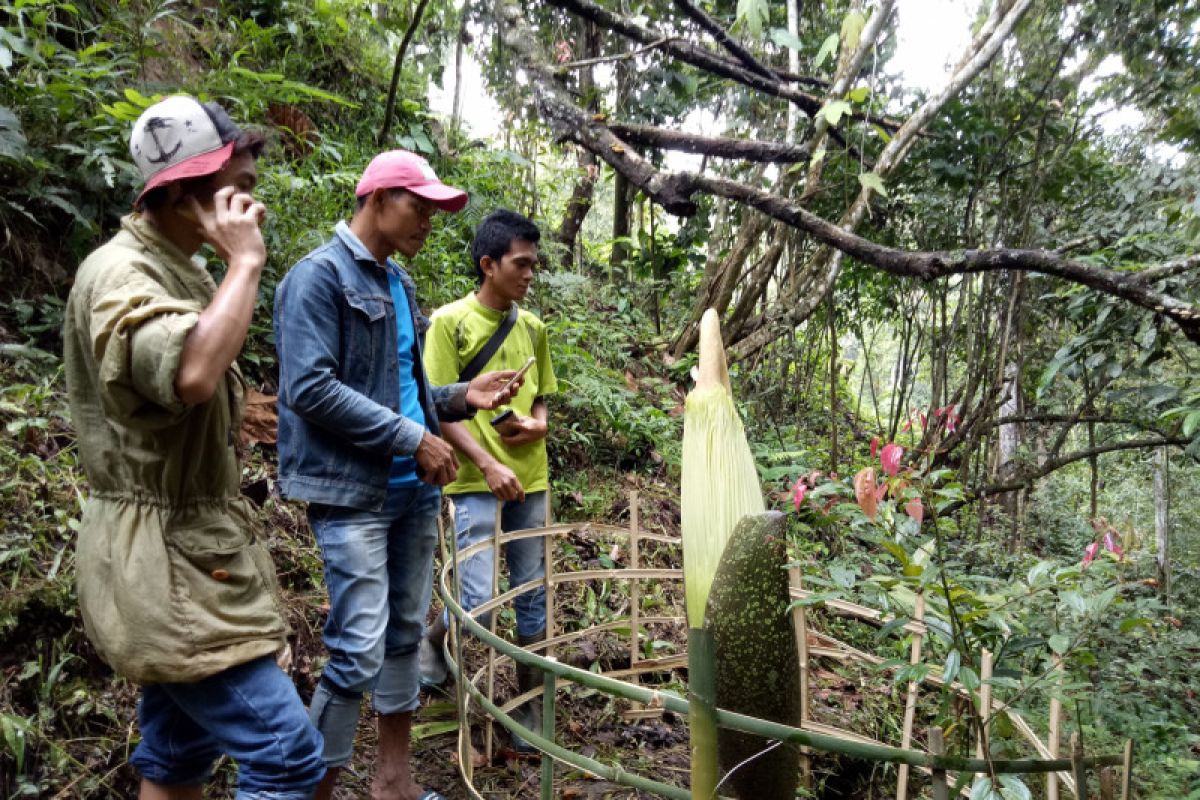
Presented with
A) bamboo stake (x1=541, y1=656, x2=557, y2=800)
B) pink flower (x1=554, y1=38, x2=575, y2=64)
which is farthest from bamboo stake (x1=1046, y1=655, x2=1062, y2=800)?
pink flower (x1=554, y1=38, x2=575, y2=64)

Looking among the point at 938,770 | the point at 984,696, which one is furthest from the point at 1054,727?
the point at 938,770

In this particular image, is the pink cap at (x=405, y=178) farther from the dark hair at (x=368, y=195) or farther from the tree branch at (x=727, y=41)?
the tree branch at (x=727, y=41)

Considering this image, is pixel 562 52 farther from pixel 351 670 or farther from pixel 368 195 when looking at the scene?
pixel 351 670

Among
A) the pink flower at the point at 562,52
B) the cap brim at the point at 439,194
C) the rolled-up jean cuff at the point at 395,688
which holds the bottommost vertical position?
the rolled-up jean cuff at the point at 395,688

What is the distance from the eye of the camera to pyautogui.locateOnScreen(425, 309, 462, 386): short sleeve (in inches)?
113

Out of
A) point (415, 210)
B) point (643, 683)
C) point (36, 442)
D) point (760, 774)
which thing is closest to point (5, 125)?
point (36, 442)

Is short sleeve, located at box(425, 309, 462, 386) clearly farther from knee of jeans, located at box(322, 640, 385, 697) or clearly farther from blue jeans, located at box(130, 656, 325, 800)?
blue jeans, located at box(130, 656, 325, 800)

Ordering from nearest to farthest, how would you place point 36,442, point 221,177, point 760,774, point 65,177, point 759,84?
point 760,774, point 221,177, point 36,442, point 65,177, point 759,84

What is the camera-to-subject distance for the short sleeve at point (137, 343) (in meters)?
1.36

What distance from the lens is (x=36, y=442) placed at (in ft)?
9.93

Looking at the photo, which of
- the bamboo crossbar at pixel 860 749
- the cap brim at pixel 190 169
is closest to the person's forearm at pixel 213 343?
the cap brim at pixel 190 169

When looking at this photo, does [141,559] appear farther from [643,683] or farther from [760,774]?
[643,683]

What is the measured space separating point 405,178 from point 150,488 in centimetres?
110

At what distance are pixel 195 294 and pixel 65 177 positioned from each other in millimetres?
2685
